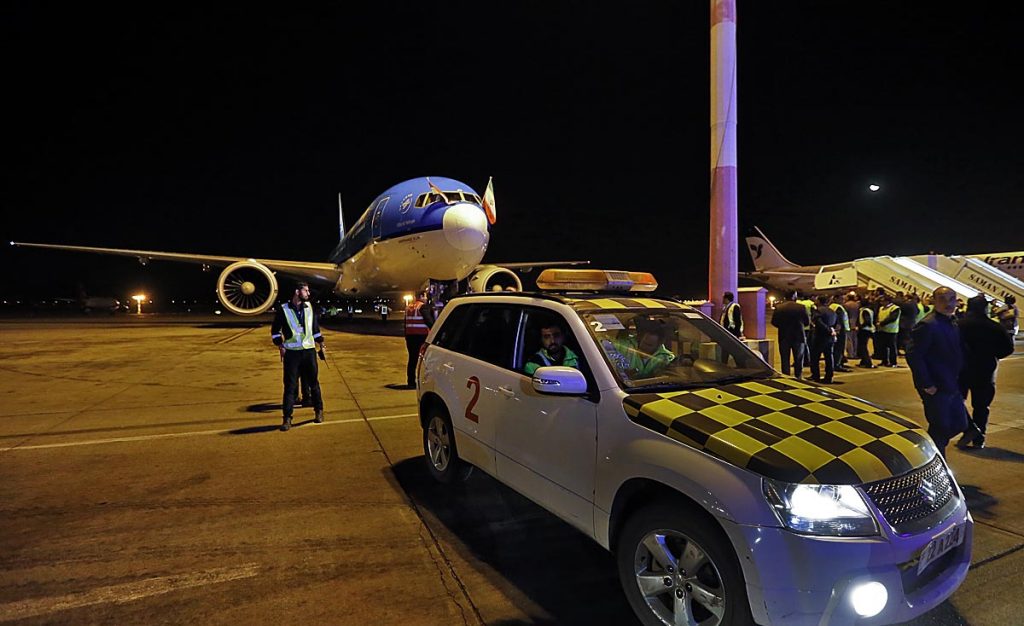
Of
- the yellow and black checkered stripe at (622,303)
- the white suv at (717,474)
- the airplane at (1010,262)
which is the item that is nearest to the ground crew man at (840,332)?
the yellow and black checkered stripe at (622,303)

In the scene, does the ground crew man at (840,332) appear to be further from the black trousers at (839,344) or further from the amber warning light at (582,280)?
the amber warning light at (582,280)

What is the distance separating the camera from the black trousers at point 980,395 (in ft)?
18.5

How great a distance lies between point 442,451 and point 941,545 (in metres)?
3.46

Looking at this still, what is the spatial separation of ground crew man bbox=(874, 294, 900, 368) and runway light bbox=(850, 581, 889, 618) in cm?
1159

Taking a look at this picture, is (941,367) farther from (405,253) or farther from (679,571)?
(405,253)

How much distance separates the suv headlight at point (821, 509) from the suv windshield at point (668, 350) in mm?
955

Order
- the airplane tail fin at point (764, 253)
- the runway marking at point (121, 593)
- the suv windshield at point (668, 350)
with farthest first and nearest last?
the airplane tail fin at point (764, 253), the suv windshield at point (668, 350), the runway marking at point (121, 593)

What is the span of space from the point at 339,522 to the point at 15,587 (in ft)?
5.98

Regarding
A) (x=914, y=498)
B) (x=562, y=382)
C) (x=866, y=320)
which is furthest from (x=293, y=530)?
(x=866, y=320)

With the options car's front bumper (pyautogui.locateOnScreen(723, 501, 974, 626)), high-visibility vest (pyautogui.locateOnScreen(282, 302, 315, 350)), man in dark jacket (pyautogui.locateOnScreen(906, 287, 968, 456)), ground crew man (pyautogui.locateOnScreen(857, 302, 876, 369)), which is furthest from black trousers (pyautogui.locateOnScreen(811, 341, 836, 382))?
high-visibility vest (pyautogui.locateOnScreen(282, 302, 315, 350))

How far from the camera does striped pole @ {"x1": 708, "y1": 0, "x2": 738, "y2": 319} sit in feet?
37.0

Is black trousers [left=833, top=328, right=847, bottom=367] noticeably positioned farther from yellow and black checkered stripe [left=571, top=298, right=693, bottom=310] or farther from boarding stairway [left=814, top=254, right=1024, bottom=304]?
yellow and black checkered stripe [left=571, top=298, right=693, bottom=310]

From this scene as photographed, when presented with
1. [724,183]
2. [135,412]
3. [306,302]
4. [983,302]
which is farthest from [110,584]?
[724,183]

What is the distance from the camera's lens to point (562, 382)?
9.68 feet
